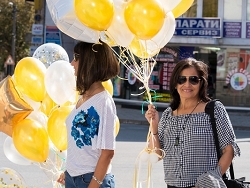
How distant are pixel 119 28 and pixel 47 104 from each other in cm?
120

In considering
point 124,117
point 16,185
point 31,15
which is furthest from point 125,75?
point 31,15

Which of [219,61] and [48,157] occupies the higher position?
[219,61]

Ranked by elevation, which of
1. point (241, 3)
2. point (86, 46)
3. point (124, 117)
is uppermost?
point (241, 3)

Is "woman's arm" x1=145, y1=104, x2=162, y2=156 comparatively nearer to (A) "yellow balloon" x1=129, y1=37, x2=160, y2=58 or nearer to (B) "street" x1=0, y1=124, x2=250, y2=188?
(A) "yellow balloon" x1=129, y1=37, x2=160, y2=58

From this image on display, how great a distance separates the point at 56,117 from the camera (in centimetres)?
442

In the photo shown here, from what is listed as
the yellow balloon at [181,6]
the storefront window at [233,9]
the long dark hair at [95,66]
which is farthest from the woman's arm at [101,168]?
the storefront window at [233,9]

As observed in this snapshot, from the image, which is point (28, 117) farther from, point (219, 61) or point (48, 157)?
point (219, 61)

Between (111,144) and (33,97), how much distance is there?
1353 mm

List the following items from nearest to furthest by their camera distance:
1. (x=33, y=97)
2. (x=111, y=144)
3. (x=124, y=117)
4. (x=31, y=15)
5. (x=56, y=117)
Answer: (x=111, y=144)
(x=56, y=117)
(x=33, y=97)
(x=124, y=117)
(x=31, y=15)

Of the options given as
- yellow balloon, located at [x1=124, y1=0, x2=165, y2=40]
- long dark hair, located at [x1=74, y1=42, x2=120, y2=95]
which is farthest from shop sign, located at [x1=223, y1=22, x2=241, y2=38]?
long dark hair, located at [x1=74, y1=42, x2=120, y2=95]

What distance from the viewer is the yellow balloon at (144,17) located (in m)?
3.81

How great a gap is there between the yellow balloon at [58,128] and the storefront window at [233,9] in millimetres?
19456

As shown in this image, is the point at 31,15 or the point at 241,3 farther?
the point at 31,15

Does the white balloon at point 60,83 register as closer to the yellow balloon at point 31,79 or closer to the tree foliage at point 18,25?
the yellow balloon at point 31,79
